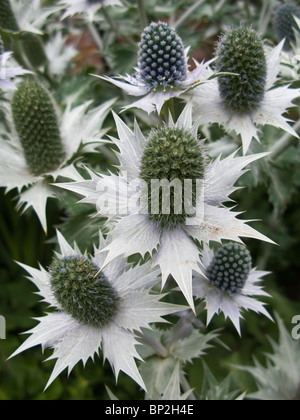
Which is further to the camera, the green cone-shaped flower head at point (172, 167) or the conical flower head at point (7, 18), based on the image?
the conical flower head at point (7, 18)

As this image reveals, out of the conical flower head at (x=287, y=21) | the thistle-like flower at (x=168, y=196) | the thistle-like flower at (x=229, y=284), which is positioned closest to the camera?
the thistle-like flower at (x=168, y=196)

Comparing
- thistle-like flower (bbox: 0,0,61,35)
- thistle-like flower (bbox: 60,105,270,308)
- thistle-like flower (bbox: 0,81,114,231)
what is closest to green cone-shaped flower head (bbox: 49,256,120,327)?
thistle-like flower (bbox: 60,105,270,308)

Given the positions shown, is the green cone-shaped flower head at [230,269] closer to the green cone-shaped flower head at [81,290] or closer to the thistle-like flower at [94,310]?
the thistle-like flower at [94,310]

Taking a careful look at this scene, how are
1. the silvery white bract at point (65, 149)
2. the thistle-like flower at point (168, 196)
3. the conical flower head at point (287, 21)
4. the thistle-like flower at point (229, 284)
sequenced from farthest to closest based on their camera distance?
the conical flower head at point (287, 21)
the silvery white bract at point (65, 149)
the thistle-like flower at point (229, 284)
the thistle-like flower at point (168, 196)

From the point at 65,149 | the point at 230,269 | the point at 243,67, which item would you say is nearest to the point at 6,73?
the point at 65,149

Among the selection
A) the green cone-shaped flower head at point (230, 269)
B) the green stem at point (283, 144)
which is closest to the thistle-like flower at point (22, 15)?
the green stem at point (283, 144)
